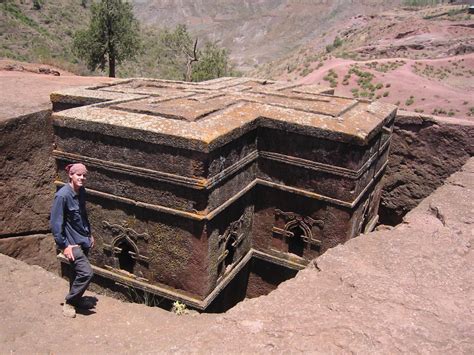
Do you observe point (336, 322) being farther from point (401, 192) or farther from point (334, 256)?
point (401, 192)

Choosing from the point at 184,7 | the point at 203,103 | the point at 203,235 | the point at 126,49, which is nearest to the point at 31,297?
the point at 203,235

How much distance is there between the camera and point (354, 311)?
290 cm

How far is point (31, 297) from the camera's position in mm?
5379

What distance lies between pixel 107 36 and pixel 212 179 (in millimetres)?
17989

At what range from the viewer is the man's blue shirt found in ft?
15.0

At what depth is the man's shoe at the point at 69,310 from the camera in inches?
201

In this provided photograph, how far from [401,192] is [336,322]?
6826mm

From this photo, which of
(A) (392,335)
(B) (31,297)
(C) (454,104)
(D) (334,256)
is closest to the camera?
(A) (392,335)

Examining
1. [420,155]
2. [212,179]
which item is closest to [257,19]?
[420,155]

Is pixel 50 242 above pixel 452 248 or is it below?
below

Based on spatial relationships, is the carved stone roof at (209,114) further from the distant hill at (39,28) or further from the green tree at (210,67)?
the distant hill at (39,28)

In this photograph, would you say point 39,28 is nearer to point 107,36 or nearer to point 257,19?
point 107,36

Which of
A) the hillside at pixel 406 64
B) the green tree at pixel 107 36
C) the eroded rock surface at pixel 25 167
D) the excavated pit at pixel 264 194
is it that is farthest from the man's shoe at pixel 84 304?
the hillside at pixel 406 64

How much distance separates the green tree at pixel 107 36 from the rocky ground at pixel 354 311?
17930mm
